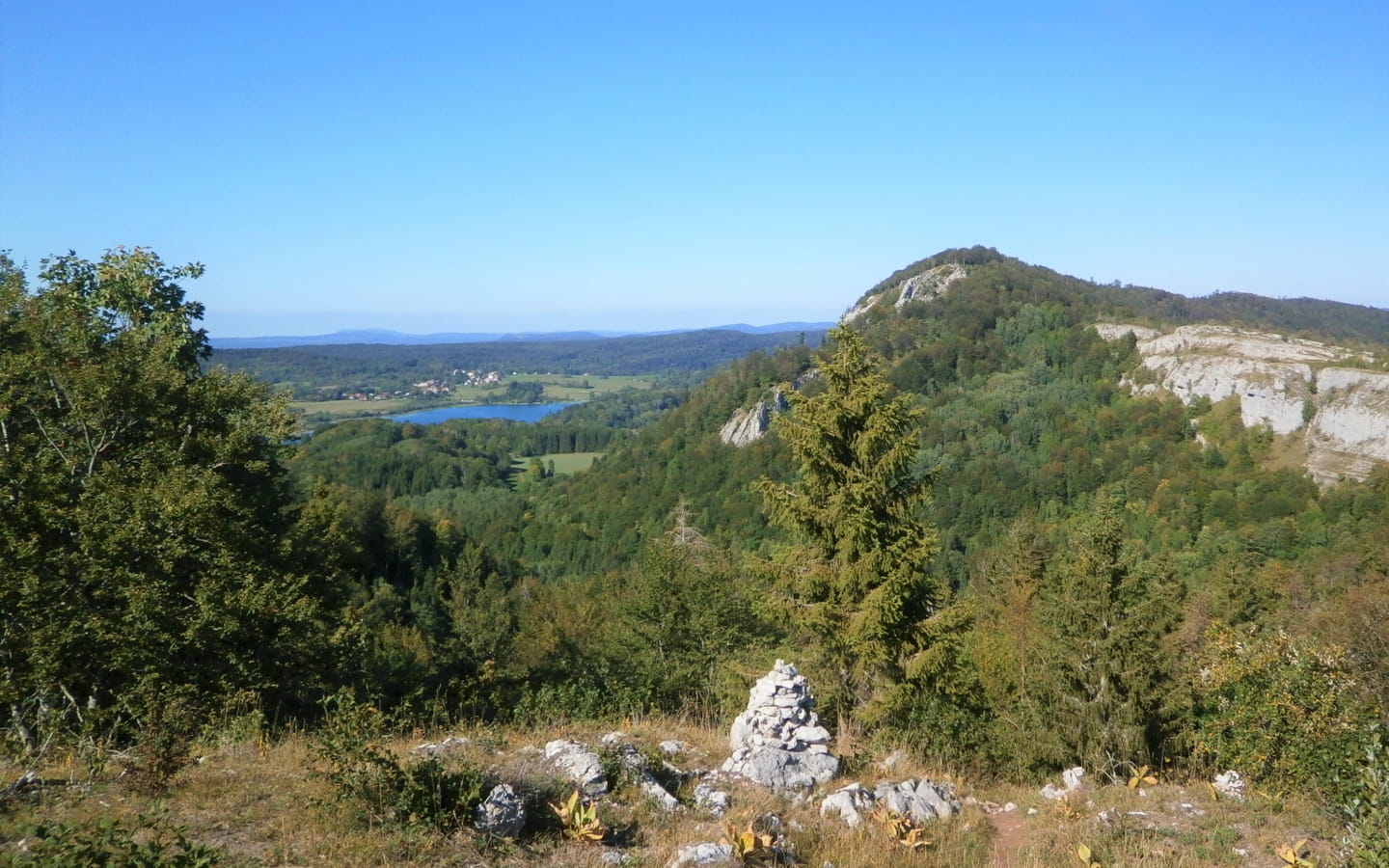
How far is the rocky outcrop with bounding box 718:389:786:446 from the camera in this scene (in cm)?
9419

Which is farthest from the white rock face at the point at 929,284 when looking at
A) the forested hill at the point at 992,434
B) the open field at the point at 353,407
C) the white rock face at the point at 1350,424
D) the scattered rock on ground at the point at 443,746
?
the scattered rock on ground at the point at 443,746

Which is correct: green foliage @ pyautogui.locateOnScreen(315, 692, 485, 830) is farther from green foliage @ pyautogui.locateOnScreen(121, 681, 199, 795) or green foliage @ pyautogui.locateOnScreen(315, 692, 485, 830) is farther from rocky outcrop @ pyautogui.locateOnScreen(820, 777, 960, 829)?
rocky outcrop @ pyautogui.locateOnScreen(820, 777, 960, 829)

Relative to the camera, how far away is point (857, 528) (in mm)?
11141

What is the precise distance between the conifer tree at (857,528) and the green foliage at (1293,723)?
4.15m

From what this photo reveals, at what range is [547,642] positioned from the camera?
30984 millimetres

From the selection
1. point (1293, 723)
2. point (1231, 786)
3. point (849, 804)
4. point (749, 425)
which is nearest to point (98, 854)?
point (849, 804)

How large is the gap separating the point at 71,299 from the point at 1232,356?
94.6m

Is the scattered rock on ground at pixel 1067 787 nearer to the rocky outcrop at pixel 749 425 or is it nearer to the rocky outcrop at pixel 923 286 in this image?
the rocky outcrop at pixel 749 425

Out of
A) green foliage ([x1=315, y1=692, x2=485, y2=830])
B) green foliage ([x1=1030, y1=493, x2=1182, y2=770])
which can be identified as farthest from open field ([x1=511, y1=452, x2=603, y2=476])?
green foliage ([x1=315, y1=692, x2=485, y2=830])

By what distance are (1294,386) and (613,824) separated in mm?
85809

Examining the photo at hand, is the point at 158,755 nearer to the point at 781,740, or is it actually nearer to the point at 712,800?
the point at 712,800

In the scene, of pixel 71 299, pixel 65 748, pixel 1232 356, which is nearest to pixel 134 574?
pixel 65 748

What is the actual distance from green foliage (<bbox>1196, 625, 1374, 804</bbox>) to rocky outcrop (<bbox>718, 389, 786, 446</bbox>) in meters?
79.8

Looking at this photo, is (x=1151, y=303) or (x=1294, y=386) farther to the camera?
(x=1151, y=303)
